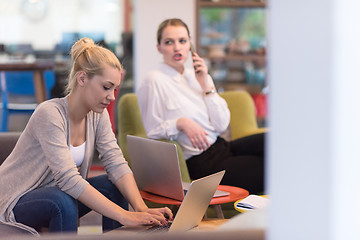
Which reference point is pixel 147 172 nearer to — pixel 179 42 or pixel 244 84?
pixel 179 42

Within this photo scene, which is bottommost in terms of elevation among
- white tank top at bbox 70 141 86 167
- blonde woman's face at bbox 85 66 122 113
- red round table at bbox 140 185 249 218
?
red round table at bbox 140 185 249 218

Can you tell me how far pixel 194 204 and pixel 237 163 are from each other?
1107mm

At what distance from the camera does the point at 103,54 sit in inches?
95.4

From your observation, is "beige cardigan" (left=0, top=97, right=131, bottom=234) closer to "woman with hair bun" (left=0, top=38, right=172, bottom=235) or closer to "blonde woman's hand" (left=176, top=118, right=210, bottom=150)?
"woman with hair bun" (left=0, top=38, right=172, bottom=235)

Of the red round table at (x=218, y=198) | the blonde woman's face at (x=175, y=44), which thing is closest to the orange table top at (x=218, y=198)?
the red round table at (x=218, y=198)

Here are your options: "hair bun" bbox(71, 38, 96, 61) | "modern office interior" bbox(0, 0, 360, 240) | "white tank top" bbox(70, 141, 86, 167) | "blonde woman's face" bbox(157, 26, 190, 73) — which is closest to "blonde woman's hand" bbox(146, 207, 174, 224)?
"white tank top" bbox(70, 141, 86, 167)

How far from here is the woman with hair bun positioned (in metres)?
2.16

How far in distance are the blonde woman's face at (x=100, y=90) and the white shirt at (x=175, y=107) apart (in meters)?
0.90

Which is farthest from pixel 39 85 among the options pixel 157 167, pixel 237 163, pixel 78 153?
pixel 78 153

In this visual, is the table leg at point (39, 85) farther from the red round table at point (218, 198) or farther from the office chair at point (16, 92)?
the red round table at point (218, 198)

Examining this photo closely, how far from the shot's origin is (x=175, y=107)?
338 cm

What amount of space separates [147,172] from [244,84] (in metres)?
4.48

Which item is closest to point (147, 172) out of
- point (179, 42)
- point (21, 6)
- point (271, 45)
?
point (179, 42)

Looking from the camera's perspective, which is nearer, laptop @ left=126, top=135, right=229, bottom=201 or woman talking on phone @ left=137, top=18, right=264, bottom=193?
laptop @ left=126, top=135, right=229, bottom=201
